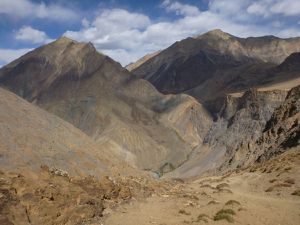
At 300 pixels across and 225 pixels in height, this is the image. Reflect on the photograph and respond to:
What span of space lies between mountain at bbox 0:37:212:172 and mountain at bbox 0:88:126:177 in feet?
278

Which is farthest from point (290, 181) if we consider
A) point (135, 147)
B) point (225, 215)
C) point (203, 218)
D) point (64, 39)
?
point (64, 39)

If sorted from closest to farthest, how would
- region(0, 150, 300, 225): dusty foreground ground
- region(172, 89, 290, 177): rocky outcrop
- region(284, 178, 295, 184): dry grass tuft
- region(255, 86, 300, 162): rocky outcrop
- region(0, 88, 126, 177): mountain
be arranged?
region(0, 150, 300, 225): dusty foreground ground
region(0, 88, 126, 177): mountain
region(284, 178, 295, 184): dry grass tuft
region(255, 86, 300, 162): rocky outcrop
region(172, 89, 290, 177): rocky outcrop

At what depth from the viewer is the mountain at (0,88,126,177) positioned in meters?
20.1

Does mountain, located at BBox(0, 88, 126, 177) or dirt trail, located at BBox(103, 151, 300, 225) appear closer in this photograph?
dirt trail, located at BBox(103, 151, 300, 225)

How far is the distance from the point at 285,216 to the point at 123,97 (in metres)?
124

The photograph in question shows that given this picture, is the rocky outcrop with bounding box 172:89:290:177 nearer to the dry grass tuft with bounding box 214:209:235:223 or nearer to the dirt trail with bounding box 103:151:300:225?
the dirt trail with bounding box 103:151:300:225

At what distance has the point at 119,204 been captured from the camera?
69.1 feet

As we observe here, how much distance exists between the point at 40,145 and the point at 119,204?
4636mm

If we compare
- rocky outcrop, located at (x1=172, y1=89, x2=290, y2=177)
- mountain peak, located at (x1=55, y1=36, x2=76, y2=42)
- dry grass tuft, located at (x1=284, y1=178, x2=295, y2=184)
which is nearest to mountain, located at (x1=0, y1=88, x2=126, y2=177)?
dry grass tuft, located at (x1=284, y1=178, x2=295, y2=184)

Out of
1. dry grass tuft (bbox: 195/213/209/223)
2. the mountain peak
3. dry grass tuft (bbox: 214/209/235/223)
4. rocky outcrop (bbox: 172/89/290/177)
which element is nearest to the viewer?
dry grass tuft (bbox: 195/213/209/223)

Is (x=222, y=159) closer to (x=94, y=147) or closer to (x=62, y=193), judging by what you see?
(x=94, y=147)

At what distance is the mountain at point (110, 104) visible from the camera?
122m

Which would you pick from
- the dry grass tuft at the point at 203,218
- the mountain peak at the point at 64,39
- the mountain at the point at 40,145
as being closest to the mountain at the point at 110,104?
the mountain peak at the point at 64,39

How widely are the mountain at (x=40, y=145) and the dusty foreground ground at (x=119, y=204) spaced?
2.89ft
